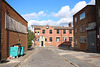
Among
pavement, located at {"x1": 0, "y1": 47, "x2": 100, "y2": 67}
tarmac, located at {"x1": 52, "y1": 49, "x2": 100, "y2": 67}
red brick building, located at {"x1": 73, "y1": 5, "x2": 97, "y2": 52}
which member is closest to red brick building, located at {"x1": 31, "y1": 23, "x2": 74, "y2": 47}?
red brick building, located at {"x1": 73, "y1": 5, "x2": 97, "y2": 52}

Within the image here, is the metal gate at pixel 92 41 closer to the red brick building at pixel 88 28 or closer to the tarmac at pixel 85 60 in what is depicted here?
the red brick building at pixel 88 28

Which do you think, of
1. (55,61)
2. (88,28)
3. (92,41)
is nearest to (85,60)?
(55,61)

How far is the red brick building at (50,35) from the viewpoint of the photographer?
146ft

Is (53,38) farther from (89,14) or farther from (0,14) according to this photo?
(0,14)

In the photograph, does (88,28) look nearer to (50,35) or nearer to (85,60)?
(85,60)

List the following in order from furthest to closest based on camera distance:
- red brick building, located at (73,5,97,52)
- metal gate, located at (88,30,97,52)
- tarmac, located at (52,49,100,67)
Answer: red brick building, located at (73,5,97,52)
metal gate, located at (88,30,97,52)
tarmac, located at (52,49,100,67)

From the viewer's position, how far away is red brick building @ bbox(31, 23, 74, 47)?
44.6m

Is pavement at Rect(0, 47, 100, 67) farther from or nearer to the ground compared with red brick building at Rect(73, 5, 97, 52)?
nearer to the ground

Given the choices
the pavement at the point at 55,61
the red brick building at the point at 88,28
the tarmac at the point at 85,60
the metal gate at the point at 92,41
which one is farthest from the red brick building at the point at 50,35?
the pavement at the point at 55,61

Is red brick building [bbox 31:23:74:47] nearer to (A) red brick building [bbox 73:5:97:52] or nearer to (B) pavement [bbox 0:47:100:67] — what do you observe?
(A) red brick building [bbox 73:5:97:52]

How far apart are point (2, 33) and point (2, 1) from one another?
3.47 m

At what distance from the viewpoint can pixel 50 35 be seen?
45.1 m

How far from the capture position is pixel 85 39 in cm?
2303

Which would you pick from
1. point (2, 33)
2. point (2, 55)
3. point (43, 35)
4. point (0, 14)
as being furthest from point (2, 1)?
point (43, 35)
